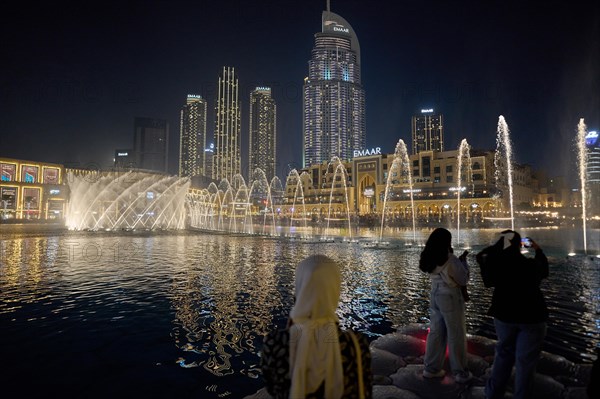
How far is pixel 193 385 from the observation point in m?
5.14

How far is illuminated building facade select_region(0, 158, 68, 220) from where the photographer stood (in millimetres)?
90562

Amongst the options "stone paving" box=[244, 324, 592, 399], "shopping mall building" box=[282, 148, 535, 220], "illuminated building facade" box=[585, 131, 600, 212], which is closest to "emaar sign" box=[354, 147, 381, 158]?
"shopping mall building" box=[282, 148, 535, 220]

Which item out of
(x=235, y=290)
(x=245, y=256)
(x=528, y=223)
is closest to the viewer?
(x=235, y=290)

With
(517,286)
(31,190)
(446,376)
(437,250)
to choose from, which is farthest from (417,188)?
(31,190)

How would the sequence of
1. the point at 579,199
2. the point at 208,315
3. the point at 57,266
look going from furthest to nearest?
the point at 579,199 → the point at 57,266 → the point at 208,315

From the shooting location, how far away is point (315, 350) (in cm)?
242

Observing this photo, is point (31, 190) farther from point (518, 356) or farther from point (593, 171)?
point (593, 171)

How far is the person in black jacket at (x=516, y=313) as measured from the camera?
13.0 ft

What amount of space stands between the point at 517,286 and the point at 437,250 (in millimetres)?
975

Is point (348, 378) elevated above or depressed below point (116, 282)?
above

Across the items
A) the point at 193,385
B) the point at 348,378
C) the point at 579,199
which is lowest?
the point at 193,385

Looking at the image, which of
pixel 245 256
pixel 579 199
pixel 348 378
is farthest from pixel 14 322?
pixel 579 199

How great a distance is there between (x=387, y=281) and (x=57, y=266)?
43.9 ft

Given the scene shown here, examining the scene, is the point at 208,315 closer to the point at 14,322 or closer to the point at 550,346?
the point at 14,322
